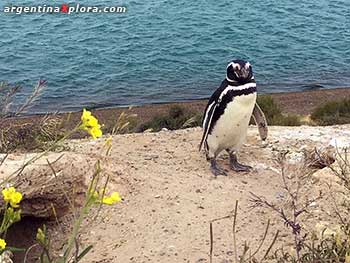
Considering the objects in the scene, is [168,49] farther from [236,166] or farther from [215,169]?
[215,169]

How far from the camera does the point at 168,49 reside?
19.9 metres

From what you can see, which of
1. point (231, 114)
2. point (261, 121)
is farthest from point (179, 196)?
point (261, 121)

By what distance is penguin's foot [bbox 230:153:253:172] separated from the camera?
6575 mm

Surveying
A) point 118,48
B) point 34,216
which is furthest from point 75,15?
point 34,216

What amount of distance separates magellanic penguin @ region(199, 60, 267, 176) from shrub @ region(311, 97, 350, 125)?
582 centimetres

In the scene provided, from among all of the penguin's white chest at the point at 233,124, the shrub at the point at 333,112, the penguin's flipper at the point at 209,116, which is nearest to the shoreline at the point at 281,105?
the shrub at the point at 333,112

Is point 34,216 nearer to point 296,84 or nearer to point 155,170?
point 155,170

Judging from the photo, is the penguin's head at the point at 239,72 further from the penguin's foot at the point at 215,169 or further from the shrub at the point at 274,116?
the shrub at the point at 274,116

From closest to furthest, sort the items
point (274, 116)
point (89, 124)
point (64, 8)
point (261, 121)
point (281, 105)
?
point (89, 124), point (261, 121), point (274, 116), point (281, 105), point (64, 8)

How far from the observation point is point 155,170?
6.26 metres

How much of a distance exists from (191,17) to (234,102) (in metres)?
16.9

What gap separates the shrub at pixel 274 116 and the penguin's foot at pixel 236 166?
440 cm

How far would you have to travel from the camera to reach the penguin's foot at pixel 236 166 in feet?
21.6

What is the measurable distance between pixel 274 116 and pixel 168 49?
8.48 meters
